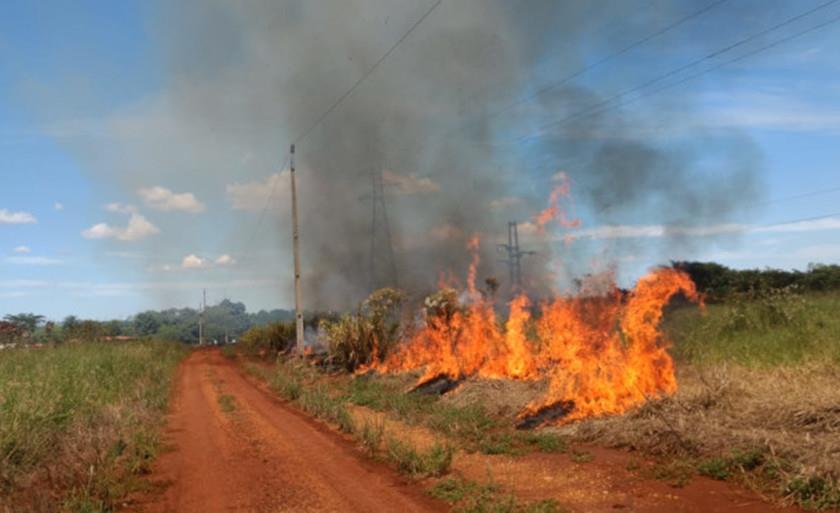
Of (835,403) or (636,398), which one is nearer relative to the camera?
(835,403)

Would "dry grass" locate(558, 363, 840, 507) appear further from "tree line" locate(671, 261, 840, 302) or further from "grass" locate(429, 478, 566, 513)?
"tree line" locate(671, 261, 840, 302)

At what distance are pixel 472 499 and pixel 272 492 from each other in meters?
2.64

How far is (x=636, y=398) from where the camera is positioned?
34.6 ft

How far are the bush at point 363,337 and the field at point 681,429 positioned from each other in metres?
6.74

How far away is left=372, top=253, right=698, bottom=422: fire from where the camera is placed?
1091 centimetres

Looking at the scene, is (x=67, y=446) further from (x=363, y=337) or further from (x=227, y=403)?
(x=363, y=337)

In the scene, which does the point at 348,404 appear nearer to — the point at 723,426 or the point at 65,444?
the point at 65,444

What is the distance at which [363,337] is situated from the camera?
23469 mm

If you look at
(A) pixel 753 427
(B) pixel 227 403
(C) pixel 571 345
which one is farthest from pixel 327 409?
(A) pixel 753 427

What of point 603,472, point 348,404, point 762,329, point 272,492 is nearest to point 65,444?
point 272,492

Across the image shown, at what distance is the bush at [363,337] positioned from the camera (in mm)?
23281

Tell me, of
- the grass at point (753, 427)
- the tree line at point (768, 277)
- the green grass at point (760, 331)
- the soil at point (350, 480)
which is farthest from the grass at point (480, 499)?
the tree line at point (768, 277)

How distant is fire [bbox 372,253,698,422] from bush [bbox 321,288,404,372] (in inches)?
108

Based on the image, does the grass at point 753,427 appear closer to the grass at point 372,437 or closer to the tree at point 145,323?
the grass at point 372,437
